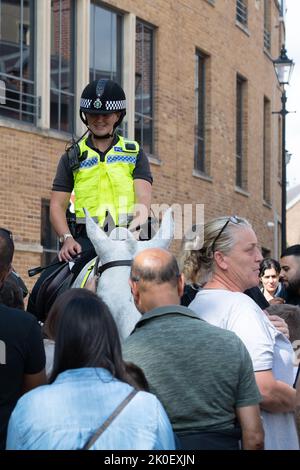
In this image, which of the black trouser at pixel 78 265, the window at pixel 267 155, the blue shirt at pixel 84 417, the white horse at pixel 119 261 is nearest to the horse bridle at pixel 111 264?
the white horse at pixel 119 261

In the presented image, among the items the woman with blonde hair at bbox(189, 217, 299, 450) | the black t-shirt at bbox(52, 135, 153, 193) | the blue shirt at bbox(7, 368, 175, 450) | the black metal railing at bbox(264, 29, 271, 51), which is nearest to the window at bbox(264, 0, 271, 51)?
the black metal railing at bbox(264, 29, 271, 51)

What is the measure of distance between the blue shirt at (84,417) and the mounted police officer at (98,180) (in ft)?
9.85

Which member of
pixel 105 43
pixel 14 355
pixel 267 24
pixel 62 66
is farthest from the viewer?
pixel 267 24

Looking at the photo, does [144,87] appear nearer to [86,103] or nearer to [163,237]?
[86,103]

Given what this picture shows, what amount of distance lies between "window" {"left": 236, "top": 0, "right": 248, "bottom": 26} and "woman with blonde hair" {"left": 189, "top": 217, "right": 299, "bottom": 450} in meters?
23.1

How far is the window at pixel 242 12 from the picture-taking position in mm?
27984

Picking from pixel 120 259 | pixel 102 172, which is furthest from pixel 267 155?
pixel 120 259

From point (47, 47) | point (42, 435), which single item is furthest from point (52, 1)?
point (42, 435)

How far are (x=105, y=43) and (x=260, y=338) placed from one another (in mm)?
15789

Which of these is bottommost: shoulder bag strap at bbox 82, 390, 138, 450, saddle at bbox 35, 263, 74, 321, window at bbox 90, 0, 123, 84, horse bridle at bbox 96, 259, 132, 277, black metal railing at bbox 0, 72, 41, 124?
shoulder bag strap at bbox 82, 390, 138, 450

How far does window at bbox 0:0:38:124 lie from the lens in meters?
17.2

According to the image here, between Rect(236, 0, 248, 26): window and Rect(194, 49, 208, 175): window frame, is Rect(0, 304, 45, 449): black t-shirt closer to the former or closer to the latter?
Rect(194, 49, 208, 175): window frame

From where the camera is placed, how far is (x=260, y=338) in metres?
5.05

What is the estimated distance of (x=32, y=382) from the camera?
15.9 ft
